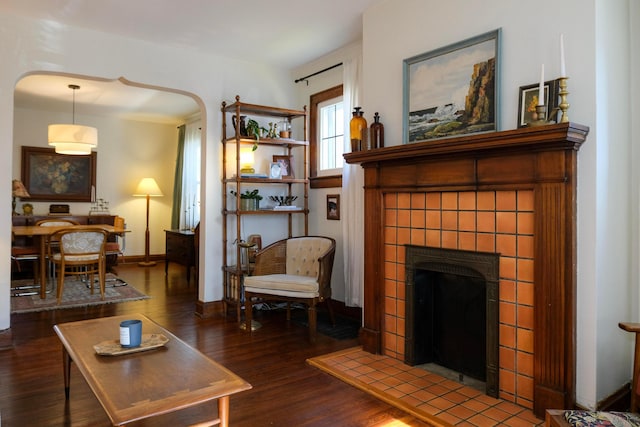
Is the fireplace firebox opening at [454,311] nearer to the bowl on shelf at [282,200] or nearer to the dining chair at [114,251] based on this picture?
the bowl on shelf at [282,200]

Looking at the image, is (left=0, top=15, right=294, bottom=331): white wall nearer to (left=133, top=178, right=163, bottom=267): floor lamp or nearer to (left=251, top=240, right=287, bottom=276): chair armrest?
(left=251, top=240, right=287, bottom=276): chair armrest

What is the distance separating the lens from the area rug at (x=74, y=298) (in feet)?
16.2

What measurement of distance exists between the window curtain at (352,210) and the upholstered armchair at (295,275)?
0.63ft

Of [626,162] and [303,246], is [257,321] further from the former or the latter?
[626,162]

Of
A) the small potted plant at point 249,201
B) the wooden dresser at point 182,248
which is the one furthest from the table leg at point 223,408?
the wooden dresser at point 182,248

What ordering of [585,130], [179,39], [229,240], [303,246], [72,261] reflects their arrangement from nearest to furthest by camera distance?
[585,130] → [179,39] → [303,246] → [229,240] → [72,261]

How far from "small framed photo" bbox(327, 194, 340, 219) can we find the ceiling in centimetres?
153

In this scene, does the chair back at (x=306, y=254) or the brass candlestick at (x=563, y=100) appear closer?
the brass candlestick at (x=563, y=100)

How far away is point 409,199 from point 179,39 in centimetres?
272

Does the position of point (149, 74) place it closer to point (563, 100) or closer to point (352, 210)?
point (352, 210)

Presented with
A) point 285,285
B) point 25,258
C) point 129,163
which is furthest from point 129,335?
Result: point 129,163

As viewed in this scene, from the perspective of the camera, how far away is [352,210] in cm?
421

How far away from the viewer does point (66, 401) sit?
261cm

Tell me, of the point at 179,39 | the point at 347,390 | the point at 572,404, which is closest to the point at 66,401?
the point at 347,390
